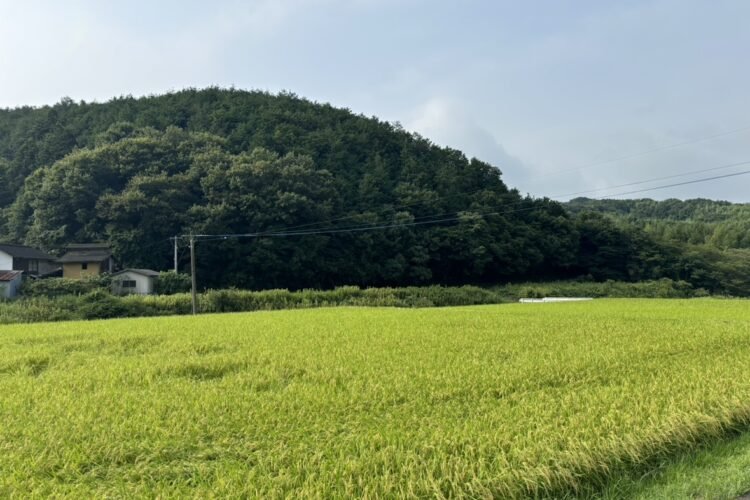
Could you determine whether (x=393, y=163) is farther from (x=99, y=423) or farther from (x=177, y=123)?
(x=99, y=423)

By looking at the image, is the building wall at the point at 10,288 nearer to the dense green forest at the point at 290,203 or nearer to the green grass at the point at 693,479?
the dense green forest at the point at 290,203

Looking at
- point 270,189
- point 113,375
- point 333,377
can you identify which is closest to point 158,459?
point 333,377

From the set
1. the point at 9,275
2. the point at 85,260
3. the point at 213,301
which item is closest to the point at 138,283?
the point at 85,260

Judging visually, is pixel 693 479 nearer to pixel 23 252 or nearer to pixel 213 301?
pixel 213 301

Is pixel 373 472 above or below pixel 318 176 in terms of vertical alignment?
below

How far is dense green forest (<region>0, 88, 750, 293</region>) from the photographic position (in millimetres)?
35125

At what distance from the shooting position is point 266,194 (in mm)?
36188

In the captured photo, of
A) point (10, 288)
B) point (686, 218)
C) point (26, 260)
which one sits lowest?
point (10, 288)

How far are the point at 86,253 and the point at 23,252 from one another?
4591 millimetres

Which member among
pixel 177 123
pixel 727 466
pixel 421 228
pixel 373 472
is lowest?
pixel 727 466

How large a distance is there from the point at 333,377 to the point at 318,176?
114 ft

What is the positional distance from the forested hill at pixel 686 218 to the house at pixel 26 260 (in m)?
50.0

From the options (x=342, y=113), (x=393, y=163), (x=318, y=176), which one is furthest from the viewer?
(x=342, y=113)

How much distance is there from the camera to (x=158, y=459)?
3.83 m
